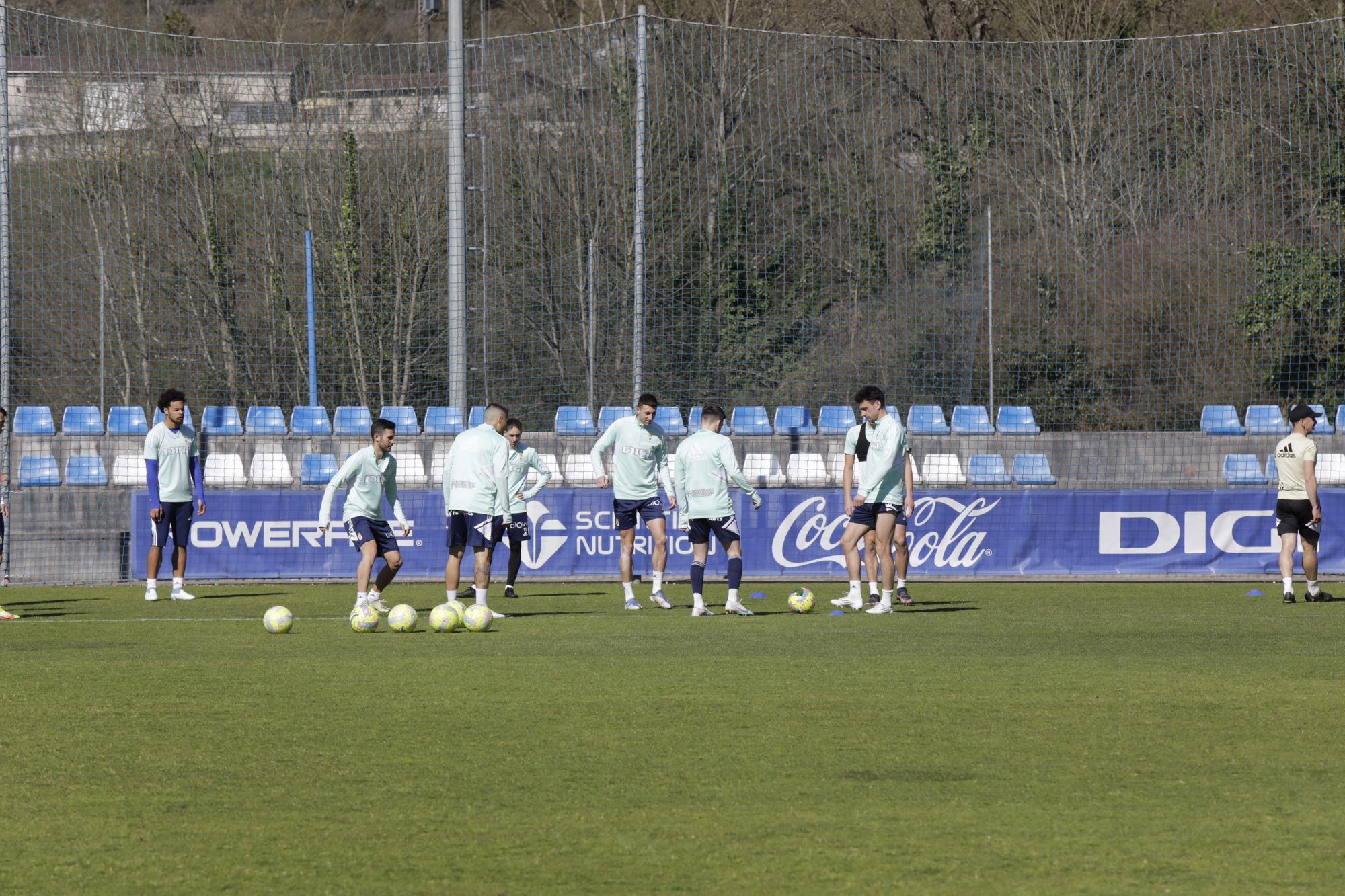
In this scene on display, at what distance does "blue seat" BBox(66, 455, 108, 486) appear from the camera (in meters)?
21.1

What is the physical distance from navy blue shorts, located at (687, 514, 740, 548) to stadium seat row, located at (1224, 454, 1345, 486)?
31.3 feet

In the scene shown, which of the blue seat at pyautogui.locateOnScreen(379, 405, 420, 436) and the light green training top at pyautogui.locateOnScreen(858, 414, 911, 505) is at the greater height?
the blue seat at pyautogui.locateOnScreen(379, 405, 420, 436)

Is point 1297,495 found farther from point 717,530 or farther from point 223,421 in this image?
point 223,421

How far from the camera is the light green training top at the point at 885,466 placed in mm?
14430

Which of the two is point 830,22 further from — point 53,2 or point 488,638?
point 488,638

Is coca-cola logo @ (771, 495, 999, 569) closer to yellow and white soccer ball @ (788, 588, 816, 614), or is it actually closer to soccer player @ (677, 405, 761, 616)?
yellow and white soccer ball @ (788, 588, 816, 614)

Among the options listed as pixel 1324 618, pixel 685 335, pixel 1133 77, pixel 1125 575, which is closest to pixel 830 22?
pixel 1133 77

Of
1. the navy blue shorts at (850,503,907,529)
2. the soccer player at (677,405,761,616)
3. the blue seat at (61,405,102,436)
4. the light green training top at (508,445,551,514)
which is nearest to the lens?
the soccer player at (677,405,761,616)

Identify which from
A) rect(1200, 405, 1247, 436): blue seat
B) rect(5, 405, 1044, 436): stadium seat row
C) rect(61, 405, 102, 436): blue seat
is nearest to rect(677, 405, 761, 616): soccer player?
rect(5, 405, 1044, 436): stadium seat row

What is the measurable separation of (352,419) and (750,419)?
18.7 feet

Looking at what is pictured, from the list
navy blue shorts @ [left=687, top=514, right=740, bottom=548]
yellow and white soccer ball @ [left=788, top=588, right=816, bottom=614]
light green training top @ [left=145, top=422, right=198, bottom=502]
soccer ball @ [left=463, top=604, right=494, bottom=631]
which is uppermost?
light green training top @ [left=145, top=422, right=198, bottom=502]

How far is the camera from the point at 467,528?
571 inches

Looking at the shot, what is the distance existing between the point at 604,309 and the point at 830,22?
18.8 meters

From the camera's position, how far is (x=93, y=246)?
2100 centimetres
